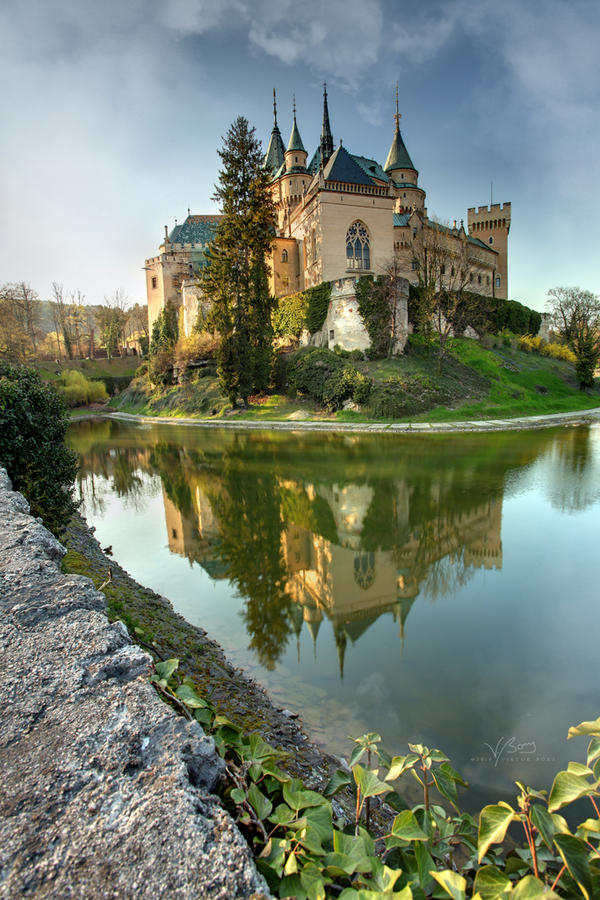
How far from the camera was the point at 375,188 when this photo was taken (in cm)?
3547

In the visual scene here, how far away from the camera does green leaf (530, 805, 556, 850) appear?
1512 millimetres

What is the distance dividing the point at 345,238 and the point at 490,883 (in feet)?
126

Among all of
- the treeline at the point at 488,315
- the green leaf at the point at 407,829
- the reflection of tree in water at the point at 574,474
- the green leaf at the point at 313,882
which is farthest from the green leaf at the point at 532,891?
the treeline at the point at 488,315

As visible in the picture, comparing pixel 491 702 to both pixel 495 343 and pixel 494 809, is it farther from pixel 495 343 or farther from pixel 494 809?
pixel 495 343

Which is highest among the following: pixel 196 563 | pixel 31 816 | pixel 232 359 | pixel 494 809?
pixel 232 359

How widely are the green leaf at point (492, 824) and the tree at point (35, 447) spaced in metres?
6.59

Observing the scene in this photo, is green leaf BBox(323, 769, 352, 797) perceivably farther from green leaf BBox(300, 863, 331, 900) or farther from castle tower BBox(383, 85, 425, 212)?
castle tower BBox(383, 85, 425, 212)

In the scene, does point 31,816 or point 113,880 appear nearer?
point 113,880

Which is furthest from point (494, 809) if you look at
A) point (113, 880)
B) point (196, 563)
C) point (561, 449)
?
point (561, 449)

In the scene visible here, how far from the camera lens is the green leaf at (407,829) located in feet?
5.10

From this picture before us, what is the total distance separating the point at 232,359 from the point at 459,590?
1063 inches

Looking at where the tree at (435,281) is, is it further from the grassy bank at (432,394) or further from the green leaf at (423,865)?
the green leaf at (423,865)

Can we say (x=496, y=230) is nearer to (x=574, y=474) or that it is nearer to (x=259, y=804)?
(x=574, y=474)

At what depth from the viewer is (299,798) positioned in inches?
65.5
